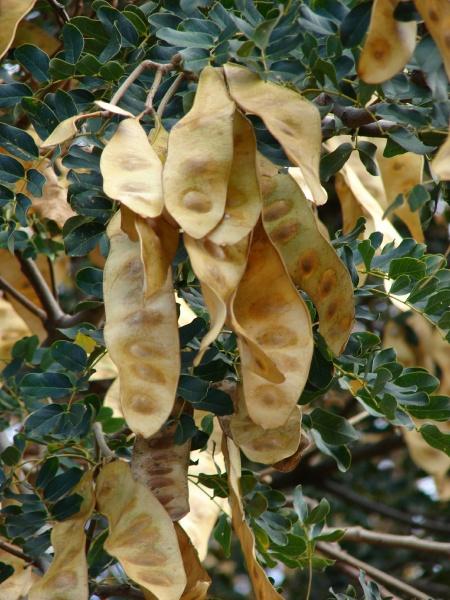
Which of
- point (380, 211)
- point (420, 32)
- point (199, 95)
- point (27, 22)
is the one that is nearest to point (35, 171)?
point (199, 95)

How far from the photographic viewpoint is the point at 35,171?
1130mm

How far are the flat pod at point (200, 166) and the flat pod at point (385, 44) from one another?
12 cm

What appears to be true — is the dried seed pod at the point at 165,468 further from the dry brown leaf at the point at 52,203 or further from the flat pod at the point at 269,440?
the dry brown leaf at the point at 52,203

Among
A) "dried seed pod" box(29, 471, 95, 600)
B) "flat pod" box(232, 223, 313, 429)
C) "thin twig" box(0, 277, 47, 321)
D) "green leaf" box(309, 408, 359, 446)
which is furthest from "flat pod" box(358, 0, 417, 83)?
"thin twig" box(0, 277, 47, 321)

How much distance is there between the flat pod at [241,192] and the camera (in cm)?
78

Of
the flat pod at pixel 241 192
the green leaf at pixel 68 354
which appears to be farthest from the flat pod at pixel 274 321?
the green leaf at pixel 68 354

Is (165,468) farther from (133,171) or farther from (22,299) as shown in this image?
(22,299)

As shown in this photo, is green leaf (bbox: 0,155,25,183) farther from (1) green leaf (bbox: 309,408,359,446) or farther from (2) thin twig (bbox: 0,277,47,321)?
(2) thin twig (bbox: 0,277,47,321)

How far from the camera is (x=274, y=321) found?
0.81m

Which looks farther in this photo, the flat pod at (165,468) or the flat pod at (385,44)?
the flat pod at (165,468)

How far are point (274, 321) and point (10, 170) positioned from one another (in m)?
0.45

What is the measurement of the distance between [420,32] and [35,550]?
0.70 m

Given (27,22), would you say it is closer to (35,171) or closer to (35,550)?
(35,171)

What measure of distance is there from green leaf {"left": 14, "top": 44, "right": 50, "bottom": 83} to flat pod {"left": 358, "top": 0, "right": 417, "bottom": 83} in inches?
18.9
